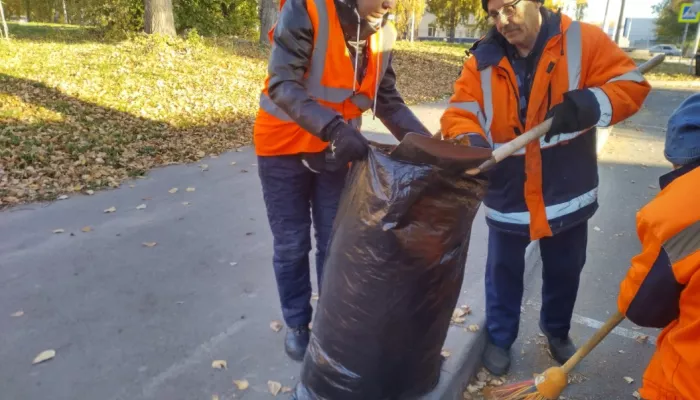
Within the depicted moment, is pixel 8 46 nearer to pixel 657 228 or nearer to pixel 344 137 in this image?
pixel 344 137

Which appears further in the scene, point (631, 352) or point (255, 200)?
point (255, 200)

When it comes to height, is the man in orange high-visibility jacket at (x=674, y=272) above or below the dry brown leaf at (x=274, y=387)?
above

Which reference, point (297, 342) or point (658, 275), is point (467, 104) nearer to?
point (658, 275)

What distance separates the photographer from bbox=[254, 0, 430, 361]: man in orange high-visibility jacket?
6.99ft

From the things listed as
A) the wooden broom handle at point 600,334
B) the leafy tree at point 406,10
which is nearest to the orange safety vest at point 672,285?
the wooden broom handle at point 600,334

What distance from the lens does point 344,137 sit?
197cm

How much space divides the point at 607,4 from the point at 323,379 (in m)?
30.4

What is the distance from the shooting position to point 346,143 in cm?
195

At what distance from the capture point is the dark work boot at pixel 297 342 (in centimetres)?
277

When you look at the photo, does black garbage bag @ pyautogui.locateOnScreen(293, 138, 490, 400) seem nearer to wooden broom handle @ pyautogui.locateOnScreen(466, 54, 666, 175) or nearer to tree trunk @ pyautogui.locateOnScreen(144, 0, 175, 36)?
wooden broom handle @ pyautogui.locateOnScreen(466, 54, 666, 175)

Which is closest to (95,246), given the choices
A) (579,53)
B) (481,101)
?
(481,101)

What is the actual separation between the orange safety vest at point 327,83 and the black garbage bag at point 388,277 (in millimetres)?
450

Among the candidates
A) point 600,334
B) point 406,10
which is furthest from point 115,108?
point 406,10

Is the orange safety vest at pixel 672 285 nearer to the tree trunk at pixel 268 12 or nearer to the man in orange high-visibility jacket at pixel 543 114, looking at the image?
the man in orange high-visibility jacket at pixel 543 114
